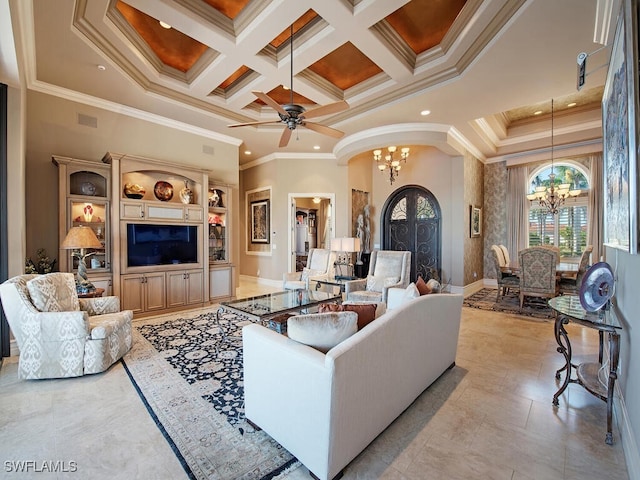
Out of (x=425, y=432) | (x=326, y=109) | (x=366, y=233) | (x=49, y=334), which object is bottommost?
(x=425, y=432)

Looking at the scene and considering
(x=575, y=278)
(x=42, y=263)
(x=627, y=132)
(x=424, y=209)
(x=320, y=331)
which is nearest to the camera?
(x=627, y=132)

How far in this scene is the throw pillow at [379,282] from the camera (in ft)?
15.4

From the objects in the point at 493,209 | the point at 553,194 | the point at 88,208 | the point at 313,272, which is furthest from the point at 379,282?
the point at 493,209

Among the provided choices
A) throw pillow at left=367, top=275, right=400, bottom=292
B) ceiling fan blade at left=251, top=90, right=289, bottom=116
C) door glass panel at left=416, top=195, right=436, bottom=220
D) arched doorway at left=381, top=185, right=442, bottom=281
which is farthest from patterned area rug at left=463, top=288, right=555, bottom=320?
ceiling fan blade at left=251, top=90, right=289, bottom=116

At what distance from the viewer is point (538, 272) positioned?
15.8 ft

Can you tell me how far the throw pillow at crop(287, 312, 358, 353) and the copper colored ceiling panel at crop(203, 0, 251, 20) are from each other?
3.24m

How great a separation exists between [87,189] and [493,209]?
861 centimetres

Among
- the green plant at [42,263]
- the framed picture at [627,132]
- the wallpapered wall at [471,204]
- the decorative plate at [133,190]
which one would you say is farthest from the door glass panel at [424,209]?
the green plant at [42,263]

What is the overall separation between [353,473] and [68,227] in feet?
14.9

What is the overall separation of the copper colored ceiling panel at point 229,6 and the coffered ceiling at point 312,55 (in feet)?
0.05

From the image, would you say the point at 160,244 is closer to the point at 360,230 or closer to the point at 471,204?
the point at 360,230

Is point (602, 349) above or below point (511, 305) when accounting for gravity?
above

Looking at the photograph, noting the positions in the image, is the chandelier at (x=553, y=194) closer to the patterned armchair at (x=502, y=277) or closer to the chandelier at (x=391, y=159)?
the patterned armchair at (x=502, y=277)

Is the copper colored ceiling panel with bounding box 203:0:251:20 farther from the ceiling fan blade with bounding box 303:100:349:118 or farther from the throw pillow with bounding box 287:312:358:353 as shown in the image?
the throw pillow with bounding box 287:312:358:353
